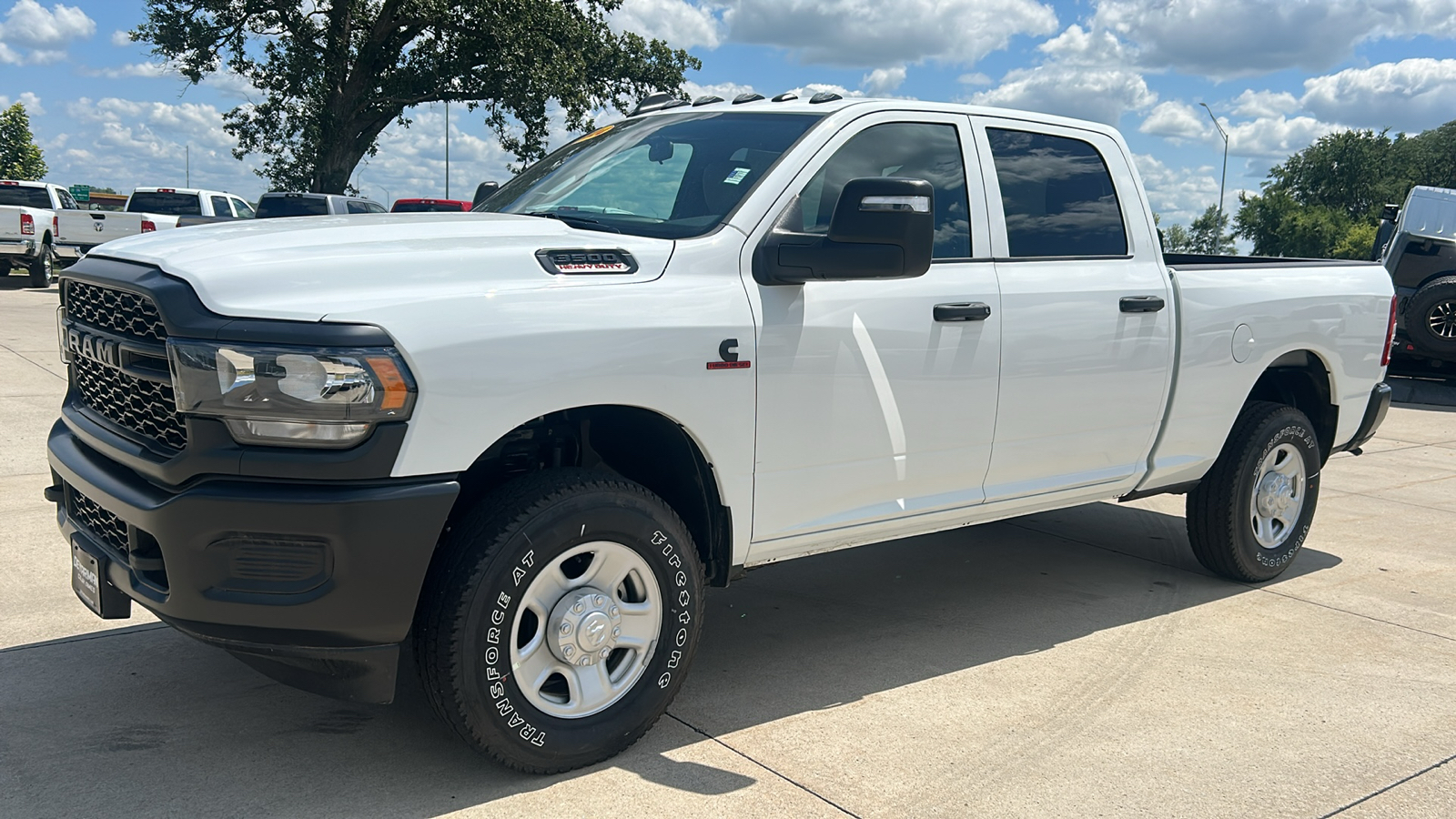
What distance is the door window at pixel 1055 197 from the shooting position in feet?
14.9

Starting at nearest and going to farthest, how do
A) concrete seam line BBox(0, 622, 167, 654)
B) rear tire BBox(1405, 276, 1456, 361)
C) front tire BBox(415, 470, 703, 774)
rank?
front tire BBox(415, 470, 703, 774) → concrete seam line BBox(0, 622, 167, 654) → rear tire BBox(1405, 276, 1456, 361)

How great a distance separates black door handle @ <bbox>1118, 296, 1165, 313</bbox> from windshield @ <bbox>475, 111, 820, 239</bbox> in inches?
59.3

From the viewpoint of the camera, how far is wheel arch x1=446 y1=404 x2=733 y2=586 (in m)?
3.48

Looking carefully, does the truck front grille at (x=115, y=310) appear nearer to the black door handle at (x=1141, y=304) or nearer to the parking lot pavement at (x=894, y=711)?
the parking lot pavement at (x=894, y=711)

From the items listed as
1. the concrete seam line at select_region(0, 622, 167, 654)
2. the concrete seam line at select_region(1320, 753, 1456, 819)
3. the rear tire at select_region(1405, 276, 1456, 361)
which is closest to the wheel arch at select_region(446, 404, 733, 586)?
the concrete seam line at select_region(0, 622, 167, 654)

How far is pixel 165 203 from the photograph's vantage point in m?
22.7

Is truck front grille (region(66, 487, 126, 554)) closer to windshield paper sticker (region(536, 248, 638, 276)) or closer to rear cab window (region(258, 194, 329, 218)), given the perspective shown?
windshield paper sticker (region(536, 248, 638, 276))

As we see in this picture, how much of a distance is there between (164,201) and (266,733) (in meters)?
21.8

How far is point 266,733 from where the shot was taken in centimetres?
363

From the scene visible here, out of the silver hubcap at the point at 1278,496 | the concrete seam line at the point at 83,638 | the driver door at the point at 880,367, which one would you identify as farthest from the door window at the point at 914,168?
the concrete seam line at the point at 83,638

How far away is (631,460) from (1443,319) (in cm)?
1194

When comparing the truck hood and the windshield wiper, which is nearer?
the truck hood

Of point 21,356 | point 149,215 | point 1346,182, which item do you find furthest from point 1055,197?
point 1346,182

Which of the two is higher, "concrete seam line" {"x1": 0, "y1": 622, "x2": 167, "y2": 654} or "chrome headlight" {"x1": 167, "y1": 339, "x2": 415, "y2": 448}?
"chrome headlight" {"x1": 167, "y1": 339, "x2": 415, "y2": 448}
